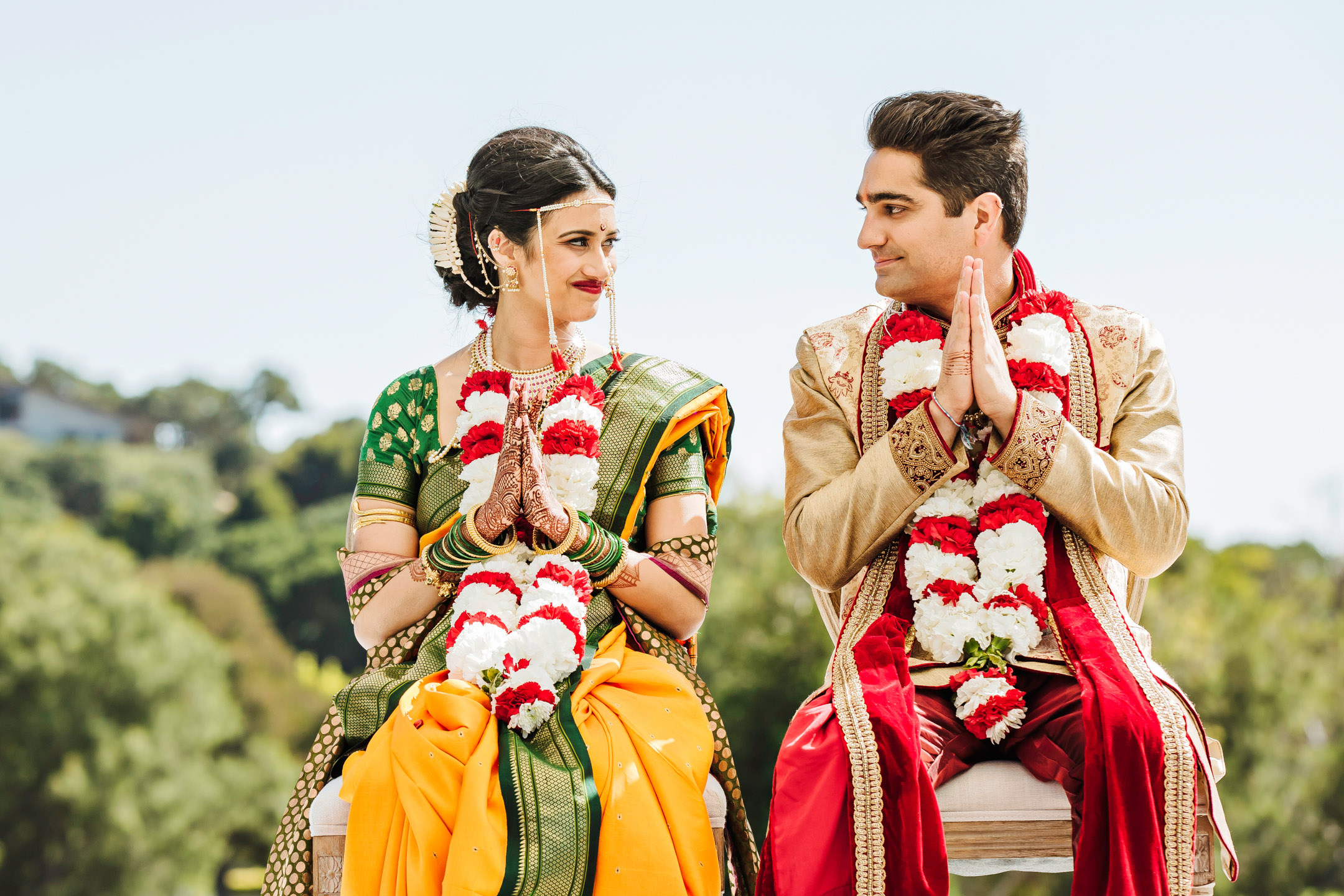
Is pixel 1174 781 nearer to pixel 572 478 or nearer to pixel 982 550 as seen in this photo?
pixel 982 550

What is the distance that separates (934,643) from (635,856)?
0.99 m

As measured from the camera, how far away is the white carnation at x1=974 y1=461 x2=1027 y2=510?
3682mm

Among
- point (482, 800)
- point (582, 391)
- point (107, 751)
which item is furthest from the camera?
point (107, 751)

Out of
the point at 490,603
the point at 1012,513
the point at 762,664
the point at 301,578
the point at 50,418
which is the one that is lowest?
the point at 301,578

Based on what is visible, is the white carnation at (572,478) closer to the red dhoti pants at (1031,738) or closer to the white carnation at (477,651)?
the white carnation at (477,651)

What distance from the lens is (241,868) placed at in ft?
126

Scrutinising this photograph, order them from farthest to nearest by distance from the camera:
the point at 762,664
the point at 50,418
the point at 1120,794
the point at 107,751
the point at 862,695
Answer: the point at 50,418
the point at 107,751
the point at 762,664
the point at 862,695
the point at 1120,794

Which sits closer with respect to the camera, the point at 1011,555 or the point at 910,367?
the point at 1011,555

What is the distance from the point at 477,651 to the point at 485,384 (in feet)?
3.06

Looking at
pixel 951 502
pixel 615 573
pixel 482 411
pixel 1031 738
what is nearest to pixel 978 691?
pixel 1031 738

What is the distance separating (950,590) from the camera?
3.59 m

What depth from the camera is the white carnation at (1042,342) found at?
12.4 feet

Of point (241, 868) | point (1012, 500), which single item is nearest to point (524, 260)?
point (1012, 500)

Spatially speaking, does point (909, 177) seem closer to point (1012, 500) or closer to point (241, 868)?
point (1012, 500)
